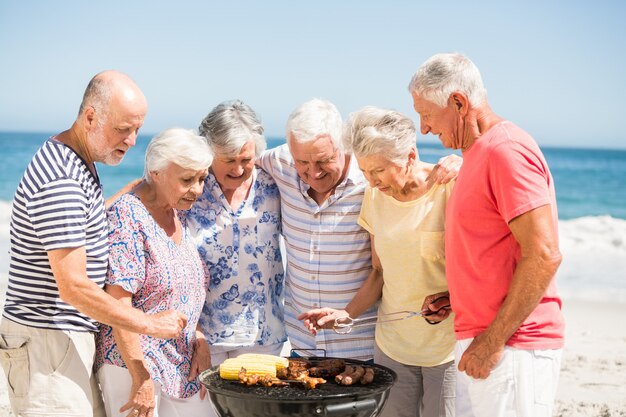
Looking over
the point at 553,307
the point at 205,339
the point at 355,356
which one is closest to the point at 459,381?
the point at 553,307

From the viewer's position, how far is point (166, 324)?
11.3 ft

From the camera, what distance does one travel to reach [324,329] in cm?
406

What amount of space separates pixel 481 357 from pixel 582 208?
78.4 ft

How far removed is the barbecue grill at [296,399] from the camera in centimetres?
318

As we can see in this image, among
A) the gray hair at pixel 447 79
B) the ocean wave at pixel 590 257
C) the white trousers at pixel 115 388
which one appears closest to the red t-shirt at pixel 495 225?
the gray hair at pixel 447 79

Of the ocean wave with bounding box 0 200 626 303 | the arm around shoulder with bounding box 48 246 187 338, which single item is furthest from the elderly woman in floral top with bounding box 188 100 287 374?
the ocean wave with bounding box 0 200 626 303

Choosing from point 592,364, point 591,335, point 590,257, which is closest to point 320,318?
point 592,364

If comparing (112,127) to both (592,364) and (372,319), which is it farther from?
(592,364)

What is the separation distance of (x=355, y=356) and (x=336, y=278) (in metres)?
0.44

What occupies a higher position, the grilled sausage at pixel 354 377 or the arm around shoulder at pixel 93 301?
the arm around shoulder at pixel 93 301

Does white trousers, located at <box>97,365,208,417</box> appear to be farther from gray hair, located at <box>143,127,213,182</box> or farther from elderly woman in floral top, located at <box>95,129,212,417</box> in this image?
gray hair, located at <box>143,127,213,182</box>

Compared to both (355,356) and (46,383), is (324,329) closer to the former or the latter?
(355,356)

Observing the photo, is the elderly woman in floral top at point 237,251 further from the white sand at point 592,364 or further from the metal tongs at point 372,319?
the white sand at point 592,364

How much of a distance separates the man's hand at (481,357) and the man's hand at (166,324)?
1.25m
